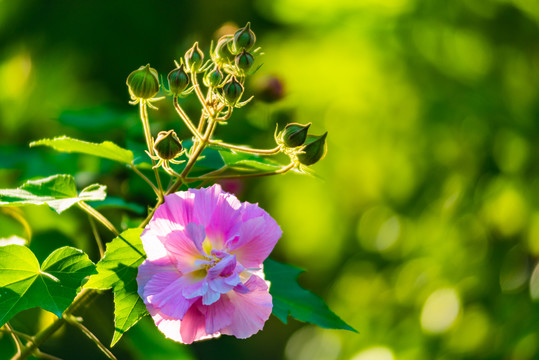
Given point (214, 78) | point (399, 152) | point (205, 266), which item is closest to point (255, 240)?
point (205, 266)

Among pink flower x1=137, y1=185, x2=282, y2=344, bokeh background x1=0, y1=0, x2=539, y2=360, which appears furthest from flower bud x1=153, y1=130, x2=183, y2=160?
bokeh background x1=0, y1=0, x2=539, y2=360

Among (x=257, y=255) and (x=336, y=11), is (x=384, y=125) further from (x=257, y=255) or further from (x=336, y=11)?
(x=257, y=255)

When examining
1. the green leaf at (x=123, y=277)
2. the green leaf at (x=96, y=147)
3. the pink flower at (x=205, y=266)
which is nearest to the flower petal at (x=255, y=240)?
the pink flower at (x=205, y=266)

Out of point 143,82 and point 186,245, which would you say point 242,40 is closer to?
Result: point 143,82

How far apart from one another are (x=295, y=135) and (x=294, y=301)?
25 centimetres

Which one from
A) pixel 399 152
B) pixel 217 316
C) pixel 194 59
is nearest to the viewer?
pixel 217 316

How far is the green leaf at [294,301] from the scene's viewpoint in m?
0.70

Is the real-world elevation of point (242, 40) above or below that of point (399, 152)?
above

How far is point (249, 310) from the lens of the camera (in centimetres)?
58

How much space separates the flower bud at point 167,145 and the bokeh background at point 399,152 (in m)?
0.74

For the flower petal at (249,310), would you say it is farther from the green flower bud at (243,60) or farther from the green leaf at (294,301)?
the green flower bud at (243,60)

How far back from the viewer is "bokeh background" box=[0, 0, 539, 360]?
5.54ft

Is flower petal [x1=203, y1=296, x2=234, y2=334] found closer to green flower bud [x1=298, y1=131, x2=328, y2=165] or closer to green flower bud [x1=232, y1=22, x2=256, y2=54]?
green flower bud [x1=298, y1=131, x2=328, y2=165]

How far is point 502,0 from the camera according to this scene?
1.84 metres
